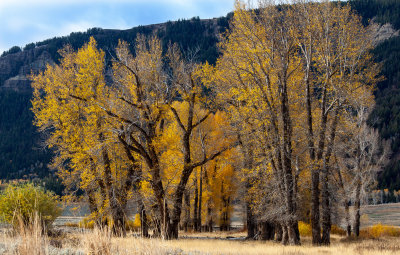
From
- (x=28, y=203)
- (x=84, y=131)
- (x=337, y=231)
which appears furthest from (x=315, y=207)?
(x=337, y=231)

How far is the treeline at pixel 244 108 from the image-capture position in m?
16.8

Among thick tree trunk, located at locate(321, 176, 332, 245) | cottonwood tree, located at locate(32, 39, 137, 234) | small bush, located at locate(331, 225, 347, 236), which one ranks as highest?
cottonwood tree, located at locate(32, 39, 137, 234)

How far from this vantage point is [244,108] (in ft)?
59.2

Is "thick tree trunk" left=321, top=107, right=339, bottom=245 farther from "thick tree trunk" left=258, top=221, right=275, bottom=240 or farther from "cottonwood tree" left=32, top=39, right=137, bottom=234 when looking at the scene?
"cottonwood tree" left=32, top=39, right=137, bottom=234

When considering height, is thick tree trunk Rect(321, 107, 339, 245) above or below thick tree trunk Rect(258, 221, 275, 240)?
above

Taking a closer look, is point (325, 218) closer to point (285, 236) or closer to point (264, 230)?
point (285, 236)

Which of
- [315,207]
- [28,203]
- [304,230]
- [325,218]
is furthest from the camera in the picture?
[304,230]

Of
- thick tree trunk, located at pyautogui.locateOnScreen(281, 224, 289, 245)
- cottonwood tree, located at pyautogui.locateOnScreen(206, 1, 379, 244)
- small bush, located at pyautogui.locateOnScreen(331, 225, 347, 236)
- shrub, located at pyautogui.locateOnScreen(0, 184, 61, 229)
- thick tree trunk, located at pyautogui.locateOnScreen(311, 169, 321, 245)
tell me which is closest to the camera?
thick tree trunk, located at pyautogui.locateOnScreen(311, 169, 321, 245)

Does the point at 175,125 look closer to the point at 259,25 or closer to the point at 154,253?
the point at 259,25

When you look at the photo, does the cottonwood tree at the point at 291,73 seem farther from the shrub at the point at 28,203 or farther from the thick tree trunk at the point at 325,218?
the shrub at the point at 28,203

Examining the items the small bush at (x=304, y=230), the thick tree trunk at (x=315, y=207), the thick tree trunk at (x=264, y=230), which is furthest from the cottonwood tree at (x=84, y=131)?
the small bush at (x=304, y=230)

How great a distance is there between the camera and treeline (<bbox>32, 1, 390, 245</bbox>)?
663 inches

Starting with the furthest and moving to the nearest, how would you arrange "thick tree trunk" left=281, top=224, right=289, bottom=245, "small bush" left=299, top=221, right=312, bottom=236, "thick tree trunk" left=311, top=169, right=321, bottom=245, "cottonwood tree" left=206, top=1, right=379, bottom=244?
"small bush" left=299, top=221, right=312, bottom=236 < "thick tree trunk" left=281, top=224, right=289, bottom=245 < "cottonwood tree" left=206, top=1, right=379, bottom=244 < "thick tree trunk" left=311, top=169, right=321, bottom=245

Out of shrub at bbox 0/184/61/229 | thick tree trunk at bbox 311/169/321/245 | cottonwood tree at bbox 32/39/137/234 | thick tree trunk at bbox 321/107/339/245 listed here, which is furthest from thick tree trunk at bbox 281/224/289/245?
shrub at bbox 0/184/61/229
